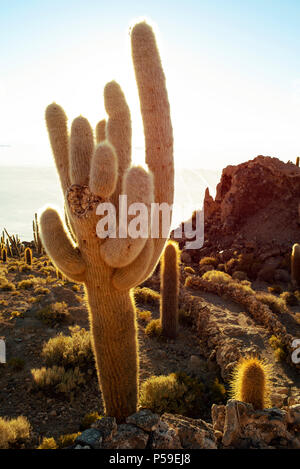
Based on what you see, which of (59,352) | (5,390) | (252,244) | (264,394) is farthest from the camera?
(252,244)

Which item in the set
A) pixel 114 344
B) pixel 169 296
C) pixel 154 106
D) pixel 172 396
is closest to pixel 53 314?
pixel 169 296

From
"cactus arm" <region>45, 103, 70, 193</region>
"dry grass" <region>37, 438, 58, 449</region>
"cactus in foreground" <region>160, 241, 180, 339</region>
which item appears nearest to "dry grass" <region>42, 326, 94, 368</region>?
"cactus in foreground" <region>160, 241, 180, 339</region>

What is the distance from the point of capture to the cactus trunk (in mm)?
5066

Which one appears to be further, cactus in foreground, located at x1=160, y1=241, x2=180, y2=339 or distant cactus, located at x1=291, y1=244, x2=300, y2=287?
distant cactus, located at x1=291, y1=244, x2=300, y2=287

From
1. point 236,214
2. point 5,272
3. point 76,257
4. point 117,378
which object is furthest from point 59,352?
point 236,214

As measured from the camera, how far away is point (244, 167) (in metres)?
29.0

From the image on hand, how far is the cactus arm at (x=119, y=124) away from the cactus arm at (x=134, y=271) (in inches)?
44.2

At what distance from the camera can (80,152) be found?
4.74 m

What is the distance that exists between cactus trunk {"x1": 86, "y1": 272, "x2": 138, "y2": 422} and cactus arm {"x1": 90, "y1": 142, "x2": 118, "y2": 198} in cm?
134

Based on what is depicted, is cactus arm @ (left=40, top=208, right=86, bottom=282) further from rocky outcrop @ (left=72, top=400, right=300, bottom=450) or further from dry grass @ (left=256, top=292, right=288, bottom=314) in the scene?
dry grass @ (left=256, top=292, right=288, bottom=314)

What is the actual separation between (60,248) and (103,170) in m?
1.41

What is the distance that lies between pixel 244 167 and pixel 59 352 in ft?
80.5

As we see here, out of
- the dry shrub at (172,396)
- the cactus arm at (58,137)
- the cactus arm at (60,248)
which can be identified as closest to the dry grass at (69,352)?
the dry shrub at (172,396)
